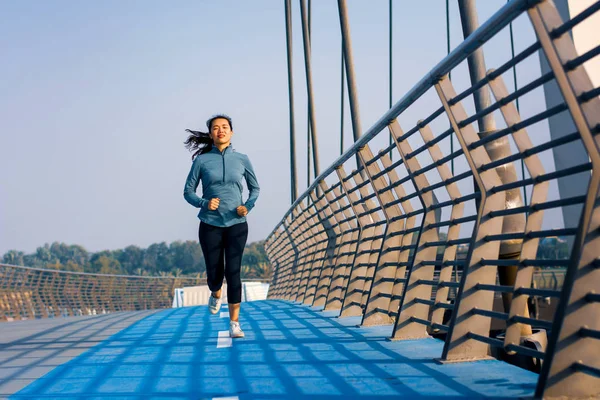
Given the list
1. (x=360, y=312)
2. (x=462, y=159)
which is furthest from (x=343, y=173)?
(x=462, y=159)

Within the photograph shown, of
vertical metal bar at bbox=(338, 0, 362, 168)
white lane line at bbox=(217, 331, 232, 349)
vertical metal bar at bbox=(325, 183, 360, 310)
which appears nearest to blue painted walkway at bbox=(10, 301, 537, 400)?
white lane line at bbox=(217, 331, 232, 349)

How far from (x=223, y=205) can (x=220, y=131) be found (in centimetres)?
63

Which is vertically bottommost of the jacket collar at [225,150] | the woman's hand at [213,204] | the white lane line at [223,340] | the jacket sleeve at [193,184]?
the white lane line at [223,340]

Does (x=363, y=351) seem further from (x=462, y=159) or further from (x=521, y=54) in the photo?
(x=521, y=54)

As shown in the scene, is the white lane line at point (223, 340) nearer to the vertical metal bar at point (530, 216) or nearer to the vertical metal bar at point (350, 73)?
the vertical metal bar at point (530, 216)

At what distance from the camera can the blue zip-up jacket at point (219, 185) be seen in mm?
6320

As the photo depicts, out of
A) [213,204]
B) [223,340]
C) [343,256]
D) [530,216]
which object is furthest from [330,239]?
[530,216]

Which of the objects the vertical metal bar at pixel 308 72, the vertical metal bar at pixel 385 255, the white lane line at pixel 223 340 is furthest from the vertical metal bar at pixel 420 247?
the vertical metal bar at pixel 308 72

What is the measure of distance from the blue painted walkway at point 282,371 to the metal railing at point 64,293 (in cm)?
1064

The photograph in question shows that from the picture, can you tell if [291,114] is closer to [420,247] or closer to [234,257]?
[234,257]

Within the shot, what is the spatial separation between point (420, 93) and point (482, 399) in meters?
2.13

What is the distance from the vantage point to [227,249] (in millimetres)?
6445

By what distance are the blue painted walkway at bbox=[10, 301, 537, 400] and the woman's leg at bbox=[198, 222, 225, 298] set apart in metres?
0.55

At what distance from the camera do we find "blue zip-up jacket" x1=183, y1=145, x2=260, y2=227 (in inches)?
249
